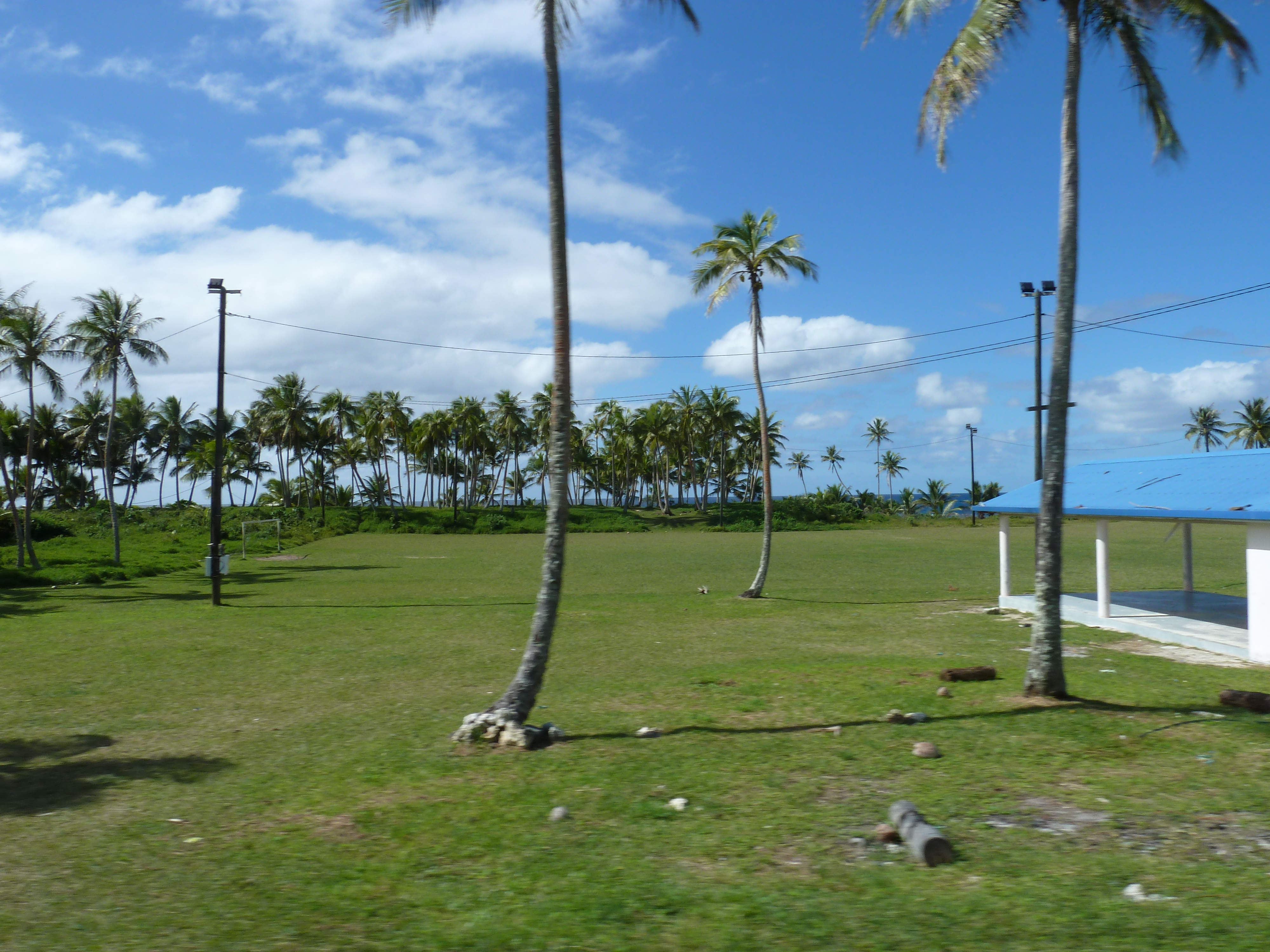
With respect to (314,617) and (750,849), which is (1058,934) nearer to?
(750,849)

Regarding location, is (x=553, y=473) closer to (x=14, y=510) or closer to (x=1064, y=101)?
(x=1064, y=101)

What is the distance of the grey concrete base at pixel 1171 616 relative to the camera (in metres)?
15.7

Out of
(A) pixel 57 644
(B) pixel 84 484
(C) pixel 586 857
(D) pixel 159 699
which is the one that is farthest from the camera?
(B) pixel 84 484

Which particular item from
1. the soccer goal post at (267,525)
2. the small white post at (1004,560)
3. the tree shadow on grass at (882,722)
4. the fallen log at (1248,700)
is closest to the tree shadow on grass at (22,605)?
the soccer goal post at (267,525)

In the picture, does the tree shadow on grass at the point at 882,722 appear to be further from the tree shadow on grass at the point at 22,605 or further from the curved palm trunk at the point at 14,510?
the curved palm trunk at the point at 14,510

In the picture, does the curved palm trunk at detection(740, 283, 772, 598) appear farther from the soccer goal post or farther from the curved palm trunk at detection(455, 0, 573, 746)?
the soccer goal post

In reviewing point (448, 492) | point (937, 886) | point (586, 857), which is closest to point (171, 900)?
point (586, 857)

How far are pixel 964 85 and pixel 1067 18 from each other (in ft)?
4.83

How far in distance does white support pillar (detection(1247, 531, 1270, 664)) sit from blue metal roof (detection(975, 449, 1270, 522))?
1.33 feet

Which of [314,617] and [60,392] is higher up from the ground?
[60,392]

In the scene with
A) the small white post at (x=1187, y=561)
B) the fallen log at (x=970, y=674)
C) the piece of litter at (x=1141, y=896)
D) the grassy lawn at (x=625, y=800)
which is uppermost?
the small white post at (x=1187, y=561)

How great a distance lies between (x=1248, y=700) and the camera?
10.2 meters

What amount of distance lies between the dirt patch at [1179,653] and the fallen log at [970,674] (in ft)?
13.2

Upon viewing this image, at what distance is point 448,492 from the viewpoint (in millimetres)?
113500
